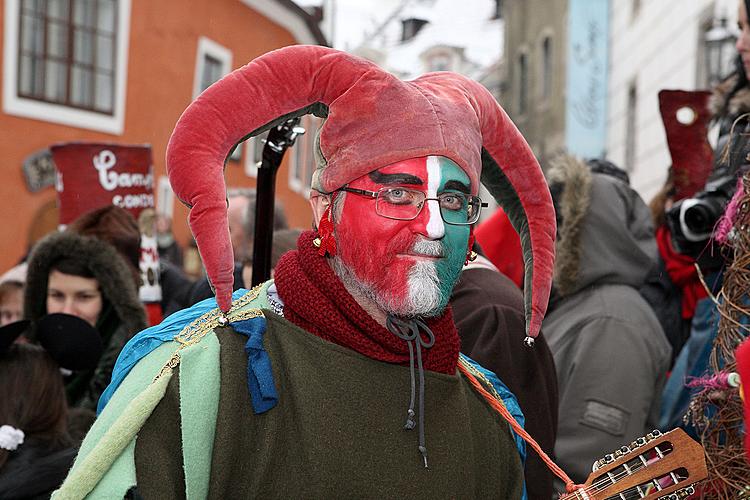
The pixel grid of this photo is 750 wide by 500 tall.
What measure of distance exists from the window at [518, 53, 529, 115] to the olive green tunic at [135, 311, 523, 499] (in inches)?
910

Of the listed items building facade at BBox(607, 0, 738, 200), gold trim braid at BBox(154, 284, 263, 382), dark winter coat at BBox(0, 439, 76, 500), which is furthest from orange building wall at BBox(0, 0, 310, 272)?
gold trim braid at BBox(154, 284, 263, 382)

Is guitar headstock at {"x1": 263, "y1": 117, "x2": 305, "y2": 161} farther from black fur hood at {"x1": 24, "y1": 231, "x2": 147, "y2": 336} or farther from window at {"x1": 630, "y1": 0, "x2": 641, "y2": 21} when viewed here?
window at {"x1": 630, "y1": 0, "x2": 641, "y2": 21}

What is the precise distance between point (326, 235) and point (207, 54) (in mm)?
11645

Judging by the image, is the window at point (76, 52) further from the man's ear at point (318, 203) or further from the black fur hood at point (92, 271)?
the man's ear at point (318, 203)

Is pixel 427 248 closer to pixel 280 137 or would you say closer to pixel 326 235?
pixel 326 235

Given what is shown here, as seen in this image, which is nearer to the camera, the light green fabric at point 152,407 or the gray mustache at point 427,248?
the light green fabric at point 152,407

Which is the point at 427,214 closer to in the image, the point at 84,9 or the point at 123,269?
the point at 123,269

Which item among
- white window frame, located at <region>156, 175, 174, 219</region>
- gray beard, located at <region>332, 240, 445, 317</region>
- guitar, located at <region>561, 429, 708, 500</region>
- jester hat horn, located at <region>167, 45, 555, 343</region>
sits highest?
white window frame, located at <region>156, 175, 174, 219</region>

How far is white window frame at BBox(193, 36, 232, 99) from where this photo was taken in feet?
42.7

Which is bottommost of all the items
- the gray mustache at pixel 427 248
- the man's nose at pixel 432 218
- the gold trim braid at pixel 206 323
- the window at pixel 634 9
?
the gold trim braid at pixel 206 323

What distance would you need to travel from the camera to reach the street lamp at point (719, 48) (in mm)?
7762

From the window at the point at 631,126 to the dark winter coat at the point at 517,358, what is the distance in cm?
1144

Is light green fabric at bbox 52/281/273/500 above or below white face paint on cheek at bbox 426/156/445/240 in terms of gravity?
below

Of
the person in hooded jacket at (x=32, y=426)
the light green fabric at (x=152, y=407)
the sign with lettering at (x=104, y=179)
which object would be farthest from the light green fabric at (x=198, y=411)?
the sign with lettering at (x=104, y=179)
